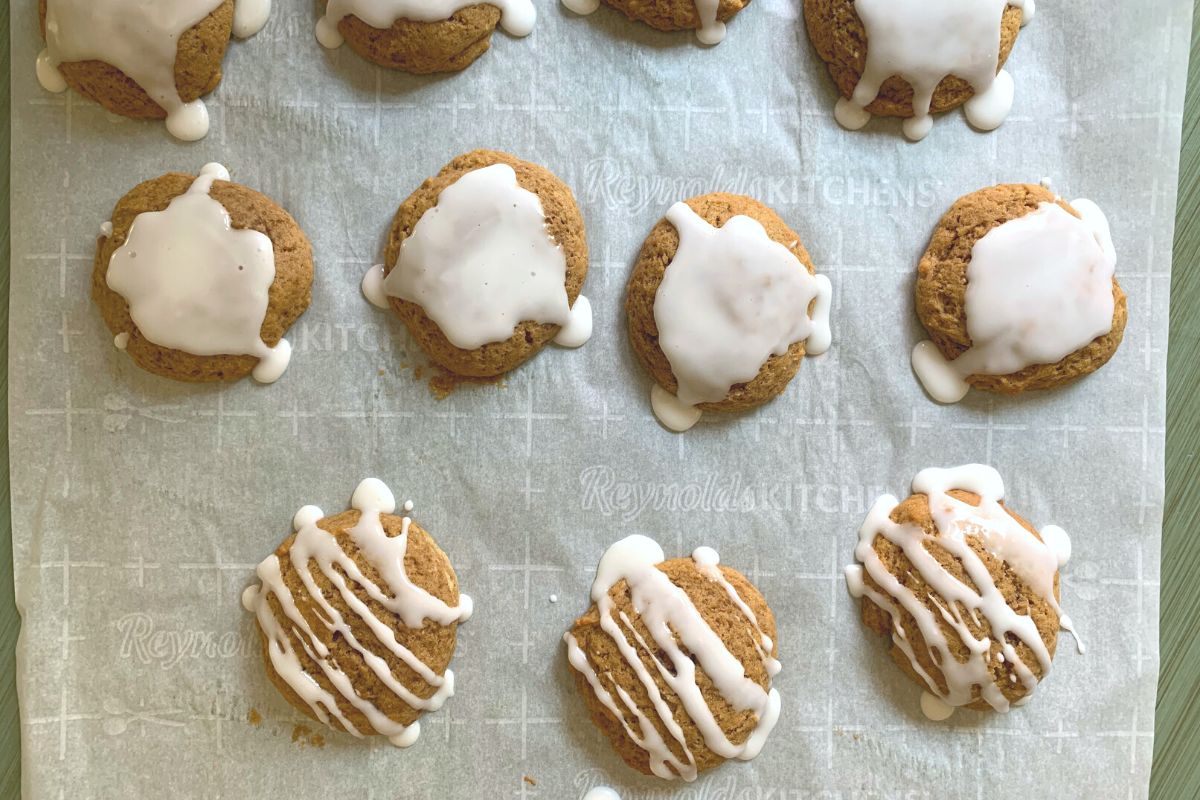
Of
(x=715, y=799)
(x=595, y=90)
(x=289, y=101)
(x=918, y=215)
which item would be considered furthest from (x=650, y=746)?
(x=289, y=101)

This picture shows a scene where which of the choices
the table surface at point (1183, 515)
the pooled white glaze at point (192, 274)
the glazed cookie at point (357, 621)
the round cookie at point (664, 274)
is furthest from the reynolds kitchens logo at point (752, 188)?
the glazed cookie at point (357, 621)

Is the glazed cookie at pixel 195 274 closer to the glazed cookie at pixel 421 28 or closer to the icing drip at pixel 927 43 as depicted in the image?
the glazed cookie at pixel 421 28

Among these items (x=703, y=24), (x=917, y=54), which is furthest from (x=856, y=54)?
(x=703, y=24)

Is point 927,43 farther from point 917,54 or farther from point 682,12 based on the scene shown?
point 682,12

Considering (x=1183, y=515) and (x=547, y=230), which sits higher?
(x=547, y=230)

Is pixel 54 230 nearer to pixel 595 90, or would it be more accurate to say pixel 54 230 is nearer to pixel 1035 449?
pixel 595 90

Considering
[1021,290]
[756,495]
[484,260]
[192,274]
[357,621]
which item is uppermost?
[1021,290]

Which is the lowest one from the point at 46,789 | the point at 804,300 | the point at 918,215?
the point at 46,789
